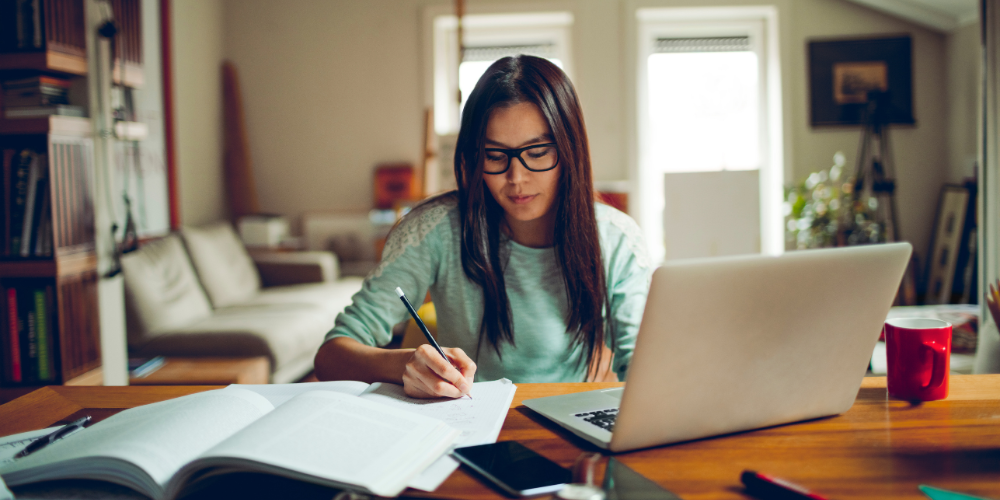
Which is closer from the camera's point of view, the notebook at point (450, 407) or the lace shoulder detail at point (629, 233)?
the notebook at point (450, 407)

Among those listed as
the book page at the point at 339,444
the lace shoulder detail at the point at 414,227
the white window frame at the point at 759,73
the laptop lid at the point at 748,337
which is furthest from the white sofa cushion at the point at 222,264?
the laptop lid at the point at 748,337

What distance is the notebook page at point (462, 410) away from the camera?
2.20 ft

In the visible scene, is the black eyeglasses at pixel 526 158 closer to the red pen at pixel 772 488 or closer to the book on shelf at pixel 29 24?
the red pen at pixel 772 488

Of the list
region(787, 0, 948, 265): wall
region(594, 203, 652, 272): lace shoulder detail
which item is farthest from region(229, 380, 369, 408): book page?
region(787, 0, 948, 265): wall

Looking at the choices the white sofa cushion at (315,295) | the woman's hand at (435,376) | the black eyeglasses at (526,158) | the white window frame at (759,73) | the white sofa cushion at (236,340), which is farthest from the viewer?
the white window frame at (759,73)

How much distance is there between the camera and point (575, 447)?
73 centimetres

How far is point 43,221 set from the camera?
7.88 ft

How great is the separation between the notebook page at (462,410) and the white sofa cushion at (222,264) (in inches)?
111

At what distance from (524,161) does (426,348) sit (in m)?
0.45

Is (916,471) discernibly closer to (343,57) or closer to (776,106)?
(776,106)

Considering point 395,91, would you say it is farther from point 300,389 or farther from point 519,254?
point 300,389

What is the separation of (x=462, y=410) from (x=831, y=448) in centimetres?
44

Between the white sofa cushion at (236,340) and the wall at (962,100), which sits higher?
the wall at (962,100)

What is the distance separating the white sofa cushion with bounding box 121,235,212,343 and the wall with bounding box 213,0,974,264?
1270 mm
